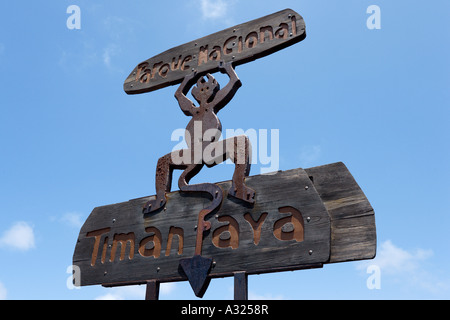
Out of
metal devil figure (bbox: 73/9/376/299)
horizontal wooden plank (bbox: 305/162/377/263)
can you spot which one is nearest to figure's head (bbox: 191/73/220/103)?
metal devil figure (bbox: 73/9/376/299)

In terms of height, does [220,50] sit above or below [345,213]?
above

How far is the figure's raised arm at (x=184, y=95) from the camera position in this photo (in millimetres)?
3250

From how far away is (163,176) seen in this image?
302cm

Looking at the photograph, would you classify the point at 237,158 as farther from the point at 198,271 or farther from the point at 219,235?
the point at 198,271

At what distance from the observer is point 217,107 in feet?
10.3

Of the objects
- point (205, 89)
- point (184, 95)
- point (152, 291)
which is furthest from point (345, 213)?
point (184, 95)

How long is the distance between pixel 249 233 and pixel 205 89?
130cm

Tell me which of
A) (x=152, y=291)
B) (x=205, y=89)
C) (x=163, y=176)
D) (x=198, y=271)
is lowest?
(x=152, y=291)

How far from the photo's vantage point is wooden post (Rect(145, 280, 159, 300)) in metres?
2.61

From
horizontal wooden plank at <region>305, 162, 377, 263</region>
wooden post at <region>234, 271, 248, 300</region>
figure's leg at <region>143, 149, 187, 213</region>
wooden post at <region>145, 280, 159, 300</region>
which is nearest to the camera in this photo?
horizontal wooden plank at <region>305, 162, 377, 263</region>

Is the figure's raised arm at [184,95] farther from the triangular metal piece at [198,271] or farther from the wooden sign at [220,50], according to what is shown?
the triangular metal piece at [198,271]

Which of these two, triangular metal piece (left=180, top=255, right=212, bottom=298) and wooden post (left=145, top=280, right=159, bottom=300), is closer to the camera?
triangular metal piece (left=180, top=255, right=212, bottom=298)

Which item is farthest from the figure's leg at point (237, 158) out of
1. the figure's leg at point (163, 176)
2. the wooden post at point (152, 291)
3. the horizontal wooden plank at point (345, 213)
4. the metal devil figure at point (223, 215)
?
the wooden post at point (152, 291)

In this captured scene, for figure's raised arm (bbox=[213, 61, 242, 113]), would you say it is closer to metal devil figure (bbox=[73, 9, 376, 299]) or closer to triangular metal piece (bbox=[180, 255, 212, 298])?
metal devil figure (bbox=[73, 9, 376, 299])
